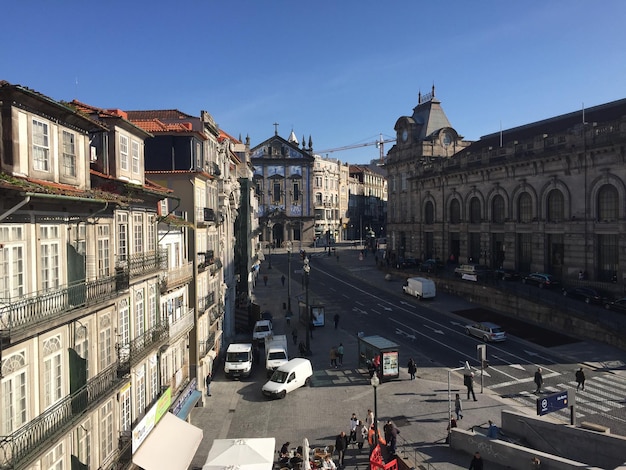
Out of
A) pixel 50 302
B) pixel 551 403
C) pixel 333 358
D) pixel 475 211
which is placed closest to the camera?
pixel 50 302

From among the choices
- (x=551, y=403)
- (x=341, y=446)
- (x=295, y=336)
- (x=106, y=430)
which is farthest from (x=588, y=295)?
(x=106, y=430)

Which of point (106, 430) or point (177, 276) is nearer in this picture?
point (106, 430)

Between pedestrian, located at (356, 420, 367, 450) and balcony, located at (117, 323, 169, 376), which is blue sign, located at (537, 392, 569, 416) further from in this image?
balcony, located at (117, 323, 169, 376)

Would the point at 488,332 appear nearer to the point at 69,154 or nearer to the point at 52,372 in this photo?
the point at 52,372

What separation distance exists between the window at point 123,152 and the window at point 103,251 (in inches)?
111

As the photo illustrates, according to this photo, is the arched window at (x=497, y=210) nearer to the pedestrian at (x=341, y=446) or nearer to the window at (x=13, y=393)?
the pedestrian at (x=341, y=446)

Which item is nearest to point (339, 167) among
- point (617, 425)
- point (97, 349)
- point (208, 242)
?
point (208, 242)

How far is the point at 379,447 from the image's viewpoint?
746 inches

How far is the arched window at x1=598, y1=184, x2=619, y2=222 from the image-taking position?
42438mm

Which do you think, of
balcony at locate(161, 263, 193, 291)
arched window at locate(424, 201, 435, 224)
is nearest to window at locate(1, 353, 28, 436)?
balcony at locate(161, 263, 193, 291)

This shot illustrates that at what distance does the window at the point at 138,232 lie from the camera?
16.8 metres

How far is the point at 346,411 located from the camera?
24.1 m

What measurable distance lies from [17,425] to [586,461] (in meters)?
18.9

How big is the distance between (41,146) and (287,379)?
18.7 metres
